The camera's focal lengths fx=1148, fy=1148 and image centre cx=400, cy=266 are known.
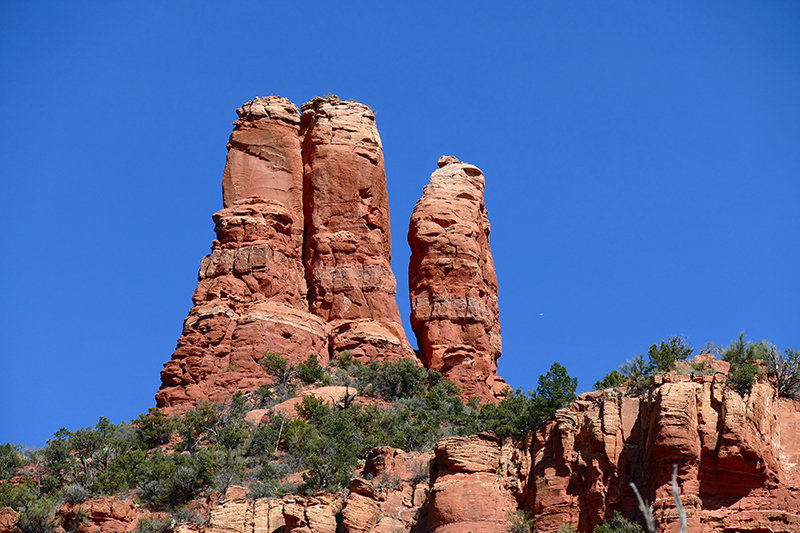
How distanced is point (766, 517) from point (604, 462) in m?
4.46

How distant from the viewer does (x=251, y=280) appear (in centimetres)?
5831

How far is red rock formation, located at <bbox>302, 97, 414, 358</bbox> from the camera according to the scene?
61.2m

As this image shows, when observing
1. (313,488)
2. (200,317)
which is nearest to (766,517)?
(313,488)

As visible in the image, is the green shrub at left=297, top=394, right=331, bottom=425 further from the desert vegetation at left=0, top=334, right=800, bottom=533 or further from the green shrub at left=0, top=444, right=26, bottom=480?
the green shrub at left=0, top=444, right=26, bottom=480

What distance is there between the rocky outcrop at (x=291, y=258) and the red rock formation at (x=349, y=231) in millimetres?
59

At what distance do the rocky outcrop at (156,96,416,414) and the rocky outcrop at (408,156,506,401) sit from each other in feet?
5.98

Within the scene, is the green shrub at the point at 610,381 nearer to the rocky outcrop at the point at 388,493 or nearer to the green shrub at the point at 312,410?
the rocky outcrop at the point at 388,493

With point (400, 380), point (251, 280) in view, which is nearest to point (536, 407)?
point (400, 380)

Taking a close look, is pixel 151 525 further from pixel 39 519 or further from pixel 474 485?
pixel 474 485

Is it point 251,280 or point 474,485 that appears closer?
point 474,485

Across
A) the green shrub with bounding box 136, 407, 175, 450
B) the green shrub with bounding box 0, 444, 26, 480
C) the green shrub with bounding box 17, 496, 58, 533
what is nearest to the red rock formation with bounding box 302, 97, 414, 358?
the green shrub with bounding box 136, 407, 175, 450

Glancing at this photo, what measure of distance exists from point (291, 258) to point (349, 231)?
426cm

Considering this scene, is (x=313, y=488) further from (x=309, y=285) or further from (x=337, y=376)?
(x=309, y=285)

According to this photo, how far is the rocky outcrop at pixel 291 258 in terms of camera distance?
55312 mm
